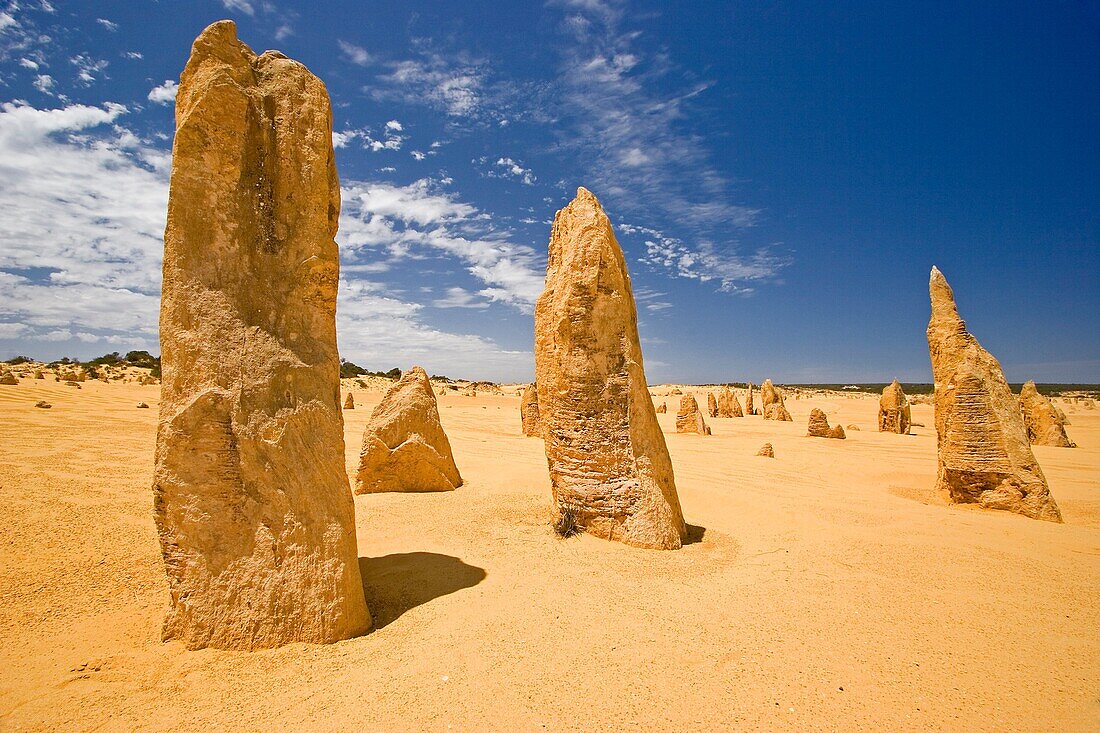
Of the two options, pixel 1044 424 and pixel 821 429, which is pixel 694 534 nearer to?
pixel 821 429

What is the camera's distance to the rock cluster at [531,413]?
1492cm

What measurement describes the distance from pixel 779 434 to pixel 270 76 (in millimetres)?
16935

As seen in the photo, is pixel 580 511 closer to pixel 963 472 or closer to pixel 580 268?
pixel 580 268

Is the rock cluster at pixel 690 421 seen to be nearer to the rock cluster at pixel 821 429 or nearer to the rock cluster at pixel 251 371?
the rock cluster at pixel 821 429

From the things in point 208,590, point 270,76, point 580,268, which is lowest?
point 208,590

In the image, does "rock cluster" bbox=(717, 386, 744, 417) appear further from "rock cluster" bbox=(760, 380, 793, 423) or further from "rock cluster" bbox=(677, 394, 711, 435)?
"rock cluster" bbox=(677, 394, 711, 435)

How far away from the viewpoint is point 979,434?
685 centimetres

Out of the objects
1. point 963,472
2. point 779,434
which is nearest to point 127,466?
point 963,472

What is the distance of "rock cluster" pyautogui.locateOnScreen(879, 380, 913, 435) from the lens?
1791 cm

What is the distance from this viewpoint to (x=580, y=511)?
5.11m

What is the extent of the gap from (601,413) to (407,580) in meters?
2.37

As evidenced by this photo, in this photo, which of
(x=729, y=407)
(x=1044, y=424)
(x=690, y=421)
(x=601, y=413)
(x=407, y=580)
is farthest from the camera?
(x=729, y=407)

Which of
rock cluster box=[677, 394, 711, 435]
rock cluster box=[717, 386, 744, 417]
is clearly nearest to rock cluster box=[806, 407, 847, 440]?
rock cluster box=[677, 394, 711, 435]

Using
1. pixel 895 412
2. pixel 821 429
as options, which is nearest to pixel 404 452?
pixel 821 429
